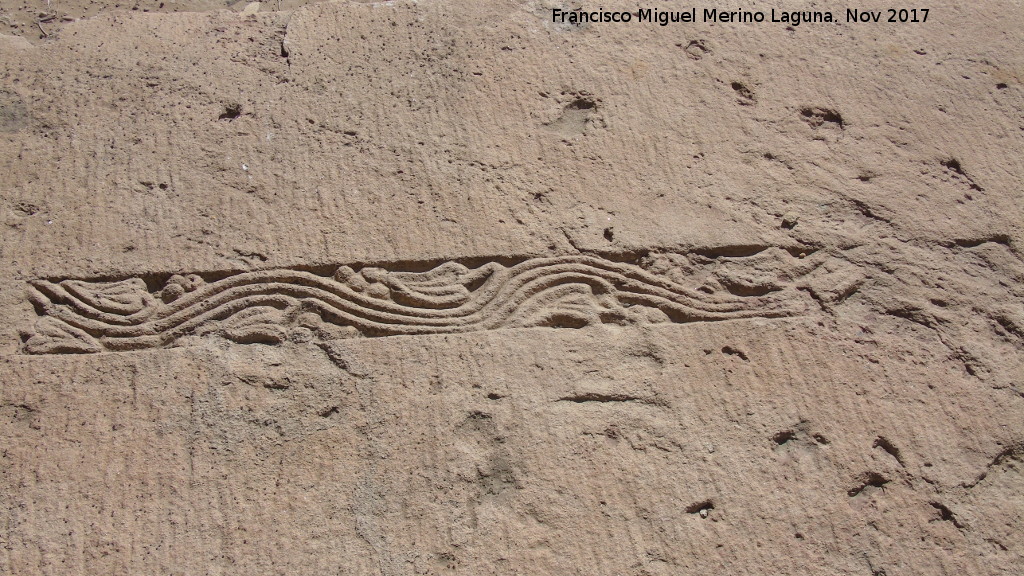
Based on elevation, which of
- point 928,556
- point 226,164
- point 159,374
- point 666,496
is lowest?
point 928,556

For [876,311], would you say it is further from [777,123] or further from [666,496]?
[666,496]

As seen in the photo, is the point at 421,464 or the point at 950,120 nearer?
the point at 421,464

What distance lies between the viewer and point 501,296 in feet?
8.14

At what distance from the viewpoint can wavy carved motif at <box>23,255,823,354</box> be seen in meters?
2.37

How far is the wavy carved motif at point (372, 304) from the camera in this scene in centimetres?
237

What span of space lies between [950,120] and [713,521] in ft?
5.50

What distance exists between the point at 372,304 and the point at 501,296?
37 centimetres

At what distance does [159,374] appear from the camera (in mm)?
2301

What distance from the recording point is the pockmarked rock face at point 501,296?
7.21 feet

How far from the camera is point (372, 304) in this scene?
244 cm

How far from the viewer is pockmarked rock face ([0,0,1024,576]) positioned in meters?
2.20

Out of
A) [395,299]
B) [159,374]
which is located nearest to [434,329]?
[395,299]

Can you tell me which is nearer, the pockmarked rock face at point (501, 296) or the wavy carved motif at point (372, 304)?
the pockmarked rock face at point (501, 296)

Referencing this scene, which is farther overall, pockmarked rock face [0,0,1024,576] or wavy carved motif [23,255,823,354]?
wavy carved motif [23,255,823,354]
